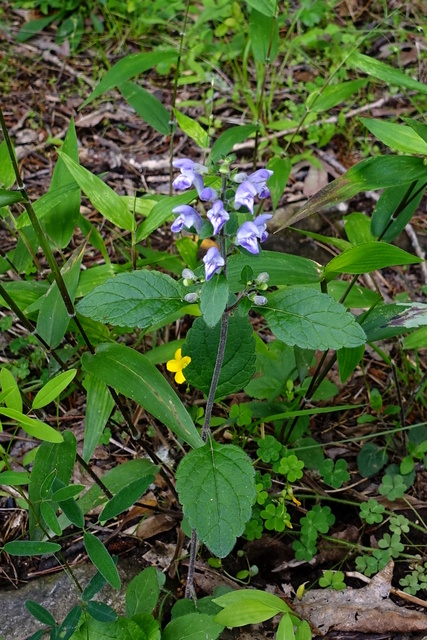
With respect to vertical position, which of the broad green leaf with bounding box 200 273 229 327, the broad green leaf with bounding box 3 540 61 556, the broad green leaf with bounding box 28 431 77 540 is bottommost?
the broad green leaf with bounding box 28 431 77 540

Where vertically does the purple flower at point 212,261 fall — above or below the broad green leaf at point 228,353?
above

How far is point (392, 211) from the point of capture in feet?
7.32

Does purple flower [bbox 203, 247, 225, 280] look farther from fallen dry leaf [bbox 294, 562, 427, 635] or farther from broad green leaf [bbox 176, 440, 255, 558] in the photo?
fallen dry leaf [bbox 294, 562, 427, 635]

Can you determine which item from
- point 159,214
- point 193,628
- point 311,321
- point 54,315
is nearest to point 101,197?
point 159,214

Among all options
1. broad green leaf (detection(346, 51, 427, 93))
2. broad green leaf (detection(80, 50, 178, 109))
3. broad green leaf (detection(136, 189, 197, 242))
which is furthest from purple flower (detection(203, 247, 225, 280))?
broad green leaf (detection(80, 50, 178, 109))

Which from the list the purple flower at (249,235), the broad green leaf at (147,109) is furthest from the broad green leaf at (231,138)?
the purple flower at (249,235)

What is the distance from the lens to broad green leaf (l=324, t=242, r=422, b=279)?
186 centimetres

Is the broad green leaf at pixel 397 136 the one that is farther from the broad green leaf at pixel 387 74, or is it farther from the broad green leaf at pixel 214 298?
the broad green leaf at pixel 214 298

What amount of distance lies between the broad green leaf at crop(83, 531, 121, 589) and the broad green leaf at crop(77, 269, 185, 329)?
25.8 inches

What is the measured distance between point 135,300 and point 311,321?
1.49 feet

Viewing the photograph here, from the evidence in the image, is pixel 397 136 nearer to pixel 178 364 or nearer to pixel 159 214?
pixel 159 214

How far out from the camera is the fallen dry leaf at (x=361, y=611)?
6.82 ft

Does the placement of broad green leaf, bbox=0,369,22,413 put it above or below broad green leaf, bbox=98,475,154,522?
above

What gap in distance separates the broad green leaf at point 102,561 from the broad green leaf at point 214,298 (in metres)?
0.77
